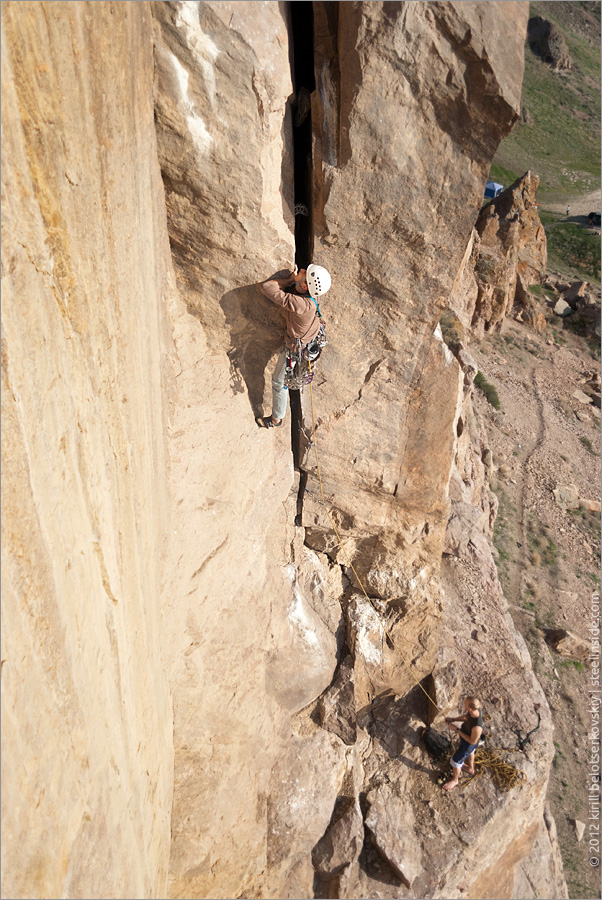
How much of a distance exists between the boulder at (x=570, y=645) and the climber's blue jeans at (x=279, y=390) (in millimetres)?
8737

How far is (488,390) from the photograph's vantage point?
15.1 metres

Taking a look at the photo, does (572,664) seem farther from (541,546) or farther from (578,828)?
(578,828)

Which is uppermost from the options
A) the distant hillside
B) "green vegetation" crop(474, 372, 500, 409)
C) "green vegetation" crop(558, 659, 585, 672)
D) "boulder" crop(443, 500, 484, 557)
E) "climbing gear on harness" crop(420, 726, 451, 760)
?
the distant hillside

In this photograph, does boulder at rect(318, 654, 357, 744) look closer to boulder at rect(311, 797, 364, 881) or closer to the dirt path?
boulder at rect(311, 797, 364, 881)

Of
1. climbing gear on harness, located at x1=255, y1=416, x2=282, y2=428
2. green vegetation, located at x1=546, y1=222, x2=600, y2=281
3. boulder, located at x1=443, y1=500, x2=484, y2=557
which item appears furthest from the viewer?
green vegetation, located at x1=546, y1=222, x2=600, y2=281

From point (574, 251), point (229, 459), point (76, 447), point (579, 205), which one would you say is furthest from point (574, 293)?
point (76, 447)

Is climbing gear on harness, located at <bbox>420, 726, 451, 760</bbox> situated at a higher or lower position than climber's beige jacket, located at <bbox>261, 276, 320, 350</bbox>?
lower

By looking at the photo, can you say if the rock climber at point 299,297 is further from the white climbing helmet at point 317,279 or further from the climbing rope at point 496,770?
the climbing rope at point 496,770

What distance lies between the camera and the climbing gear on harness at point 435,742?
21.8ft

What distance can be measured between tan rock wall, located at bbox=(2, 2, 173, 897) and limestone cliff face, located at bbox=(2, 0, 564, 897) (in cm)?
2

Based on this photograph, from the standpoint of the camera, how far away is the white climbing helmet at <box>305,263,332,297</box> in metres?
4.59

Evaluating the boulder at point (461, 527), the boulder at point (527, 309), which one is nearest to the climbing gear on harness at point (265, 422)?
the boulder at point (461, 527)

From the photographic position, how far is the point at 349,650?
6.61 meters

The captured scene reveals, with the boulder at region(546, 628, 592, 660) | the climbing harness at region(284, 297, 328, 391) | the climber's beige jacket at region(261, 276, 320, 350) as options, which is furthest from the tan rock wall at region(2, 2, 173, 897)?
the boulder at region(546, 628, 592, 660)
